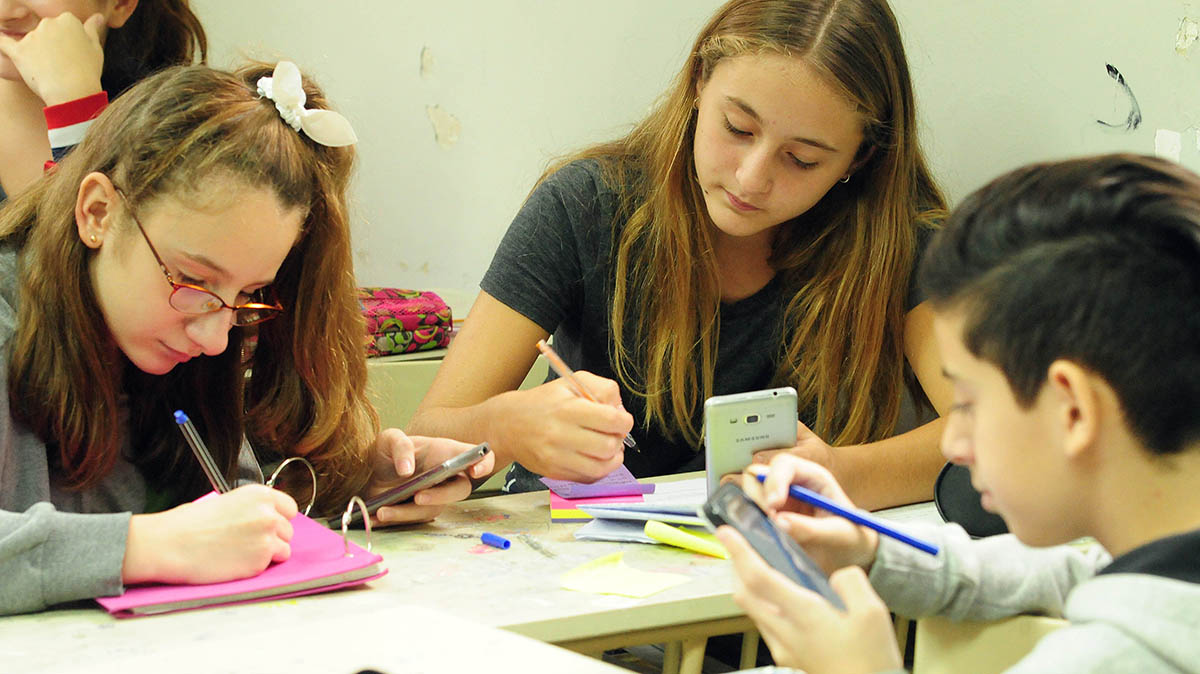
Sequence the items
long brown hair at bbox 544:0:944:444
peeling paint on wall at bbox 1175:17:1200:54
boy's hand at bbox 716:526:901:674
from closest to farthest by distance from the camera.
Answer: boy's hand at bbox 716:526:901:674, peeling paint on wall at bbox 1175:17:1200:54, long brown hair at bbox 544:0:944:444

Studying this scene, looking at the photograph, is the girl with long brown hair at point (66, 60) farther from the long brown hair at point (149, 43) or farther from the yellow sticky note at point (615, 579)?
the yellow sticky note at point (615, 579)

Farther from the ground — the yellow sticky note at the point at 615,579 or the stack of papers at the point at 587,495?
the yellow sticky note at the point at 615,579

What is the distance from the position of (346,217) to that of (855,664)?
0.90 metres

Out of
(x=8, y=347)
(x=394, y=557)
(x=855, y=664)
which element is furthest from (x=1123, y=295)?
(x=8, y=347)

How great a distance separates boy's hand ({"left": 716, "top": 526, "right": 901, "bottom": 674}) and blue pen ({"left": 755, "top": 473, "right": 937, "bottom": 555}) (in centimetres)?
22

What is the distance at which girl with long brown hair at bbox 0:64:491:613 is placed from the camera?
1.10 m

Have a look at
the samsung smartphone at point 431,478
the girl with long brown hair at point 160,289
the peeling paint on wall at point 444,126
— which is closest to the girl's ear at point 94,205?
the girl with long brown hair at point 160,289

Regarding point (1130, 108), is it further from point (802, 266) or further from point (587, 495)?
point (587, 495)

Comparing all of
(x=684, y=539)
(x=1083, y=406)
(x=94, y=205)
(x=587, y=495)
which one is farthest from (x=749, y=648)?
(x=94, y=205)

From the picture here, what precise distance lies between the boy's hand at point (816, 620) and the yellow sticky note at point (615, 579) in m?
0.32

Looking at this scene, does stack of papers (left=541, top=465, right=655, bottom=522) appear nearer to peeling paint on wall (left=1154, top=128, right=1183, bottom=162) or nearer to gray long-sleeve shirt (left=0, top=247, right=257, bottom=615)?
gray long-sleeve shirt (left=0, top=247, right=257, bottom=615)

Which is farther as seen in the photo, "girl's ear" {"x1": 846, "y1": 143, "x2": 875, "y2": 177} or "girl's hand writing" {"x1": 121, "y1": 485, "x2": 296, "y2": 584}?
"girl's ear" {"x1": 846, "y1": 143, "x2": 875, "y2": 177}

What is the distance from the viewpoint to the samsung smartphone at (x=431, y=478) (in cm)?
126

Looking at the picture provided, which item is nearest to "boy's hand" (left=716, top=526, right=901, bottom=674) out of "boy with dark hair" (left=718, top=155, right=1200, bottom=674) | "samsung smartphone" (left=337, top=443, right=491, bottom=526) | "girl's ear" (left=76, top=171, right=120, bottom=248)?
"boy with dark hair" (left=718, top=155, right=1200, bottom=674)
